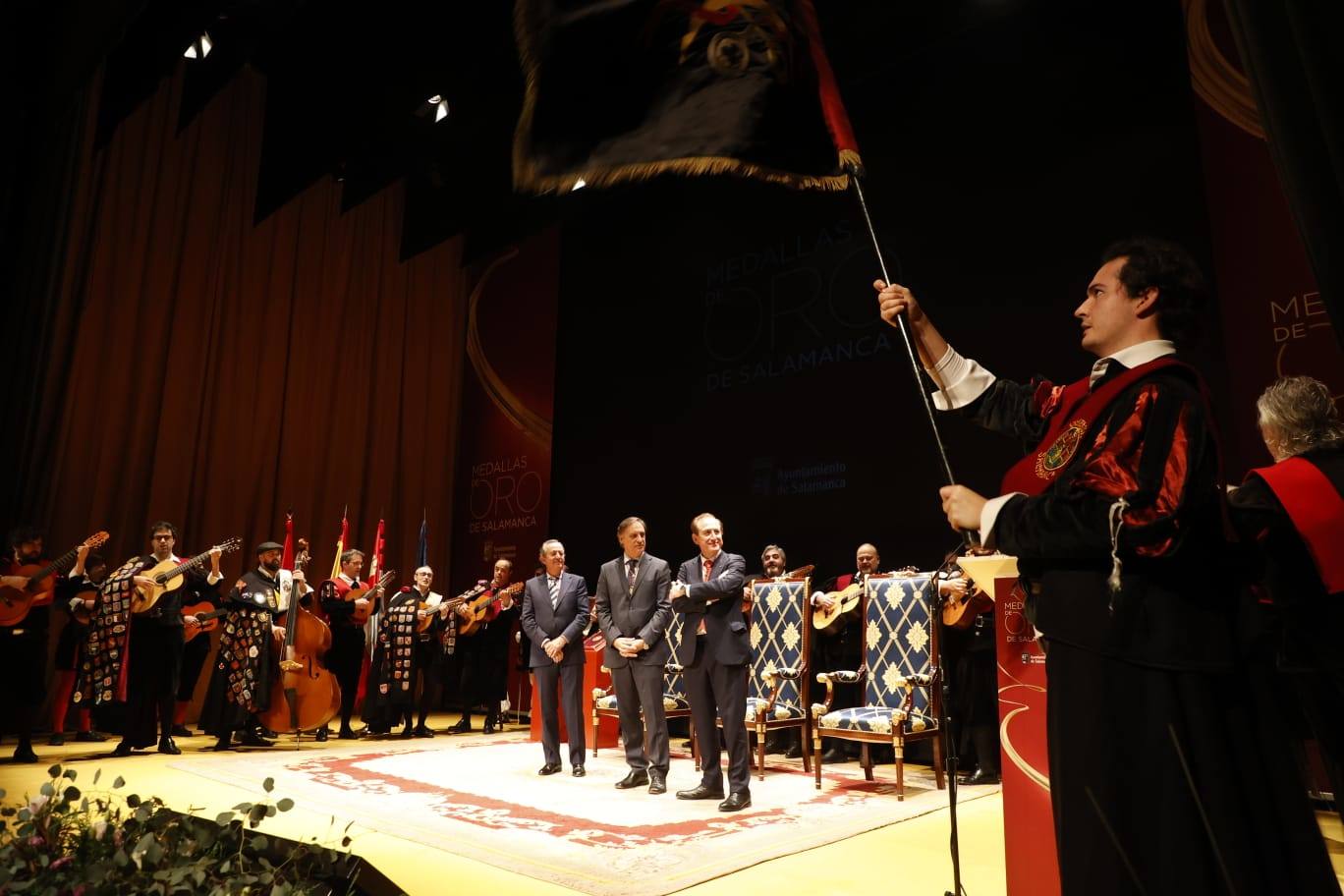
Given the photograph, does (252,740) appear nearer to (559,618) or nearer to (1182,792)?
(559,618)

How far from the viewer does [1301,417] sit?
2.53 m

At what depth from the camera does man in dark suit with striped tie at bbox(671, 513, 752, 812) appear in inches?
179

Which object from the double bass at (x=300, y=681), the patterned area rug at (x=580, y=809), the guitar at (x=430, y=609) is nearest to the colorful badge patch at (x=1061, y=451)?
the patterned area rug at (x=580, y=809)

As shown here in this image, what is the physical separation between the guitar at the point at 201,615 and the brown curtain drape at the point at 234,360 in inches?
79.4

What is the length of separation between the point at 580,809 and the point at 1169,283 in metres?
3.95

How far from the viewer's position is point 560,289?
10398 millimetres

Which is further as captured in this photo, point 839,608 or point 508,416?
point 508,416

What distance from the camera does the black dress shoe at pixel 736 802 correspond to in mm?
4355

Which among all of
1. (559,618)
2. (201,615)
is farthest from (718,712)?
(201,615)

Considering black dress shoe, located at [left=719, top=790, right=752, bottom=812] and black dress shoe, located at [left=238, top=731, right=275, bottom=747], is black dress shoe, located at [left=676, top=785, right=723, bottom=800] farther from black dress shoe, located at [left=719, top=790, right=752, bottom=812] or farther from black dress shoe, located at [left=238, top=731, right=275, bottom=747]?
black dress shoe, located at [left=238, top=731, right=275, bottom=747]

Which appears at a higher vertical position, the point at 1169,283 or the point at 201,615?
the point at 1169,283

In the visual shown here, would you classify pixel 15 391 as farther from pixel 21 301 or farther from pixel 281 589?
pixel 281 589

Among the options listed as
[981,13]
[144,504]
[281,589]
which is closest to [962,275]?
[981,13]

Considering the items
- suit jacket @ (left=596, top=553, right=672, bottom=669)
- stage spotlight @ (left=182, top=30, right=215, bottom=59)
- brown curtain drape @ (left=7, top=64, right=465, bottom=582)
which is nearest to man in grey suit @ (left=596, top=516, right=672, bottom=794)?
suit jacket @ (left=596, top=553, right=672, bottom=669)
